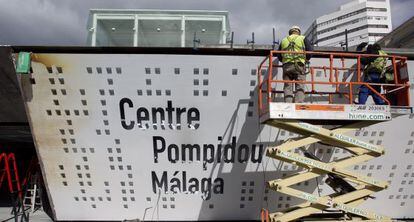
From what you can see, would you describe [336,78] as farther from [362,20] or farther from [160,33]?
[362,20]

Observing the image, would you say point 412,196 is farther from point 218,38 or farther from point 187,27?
point 187,27

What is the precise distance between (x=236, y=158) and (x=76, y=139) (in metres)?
3.28

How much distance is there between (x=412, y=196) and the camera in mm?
7875

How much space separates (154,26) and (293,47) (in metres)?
3.11

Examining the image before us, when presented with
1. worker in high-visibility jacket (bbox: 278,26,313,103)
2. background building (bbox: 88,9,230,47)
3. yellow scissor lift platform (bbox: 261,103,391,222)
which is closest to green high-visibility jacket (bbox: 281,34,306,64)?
worker in high-visibility jacket (bbox: 278,26,313,103)

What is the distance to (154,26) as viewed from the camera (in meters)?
7.75

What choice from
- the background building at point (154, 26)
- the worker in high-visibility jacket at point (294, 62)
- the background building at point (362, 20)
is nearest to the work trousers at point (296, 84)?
the worker in high-visibility jacket at point (294, 62)

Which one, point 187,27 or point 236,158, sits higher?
point 187,27

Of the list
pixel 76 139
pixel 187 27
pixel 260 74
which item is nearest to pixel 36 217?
pixel 76 139

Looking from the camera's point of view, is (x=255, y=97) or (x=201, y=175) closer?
(x=255, y=97)

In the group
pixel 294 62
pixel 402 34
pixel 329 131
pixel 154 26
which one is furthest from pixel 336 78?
pixel 402 34

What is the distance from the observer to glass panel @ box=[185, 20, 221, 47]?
25.5 ft

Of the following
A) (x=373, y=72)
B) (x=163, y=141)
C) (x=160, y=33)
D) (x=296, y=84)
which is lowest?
(x=163, y=141)


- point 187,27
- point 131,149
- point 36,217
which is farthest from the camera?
point 36,217
